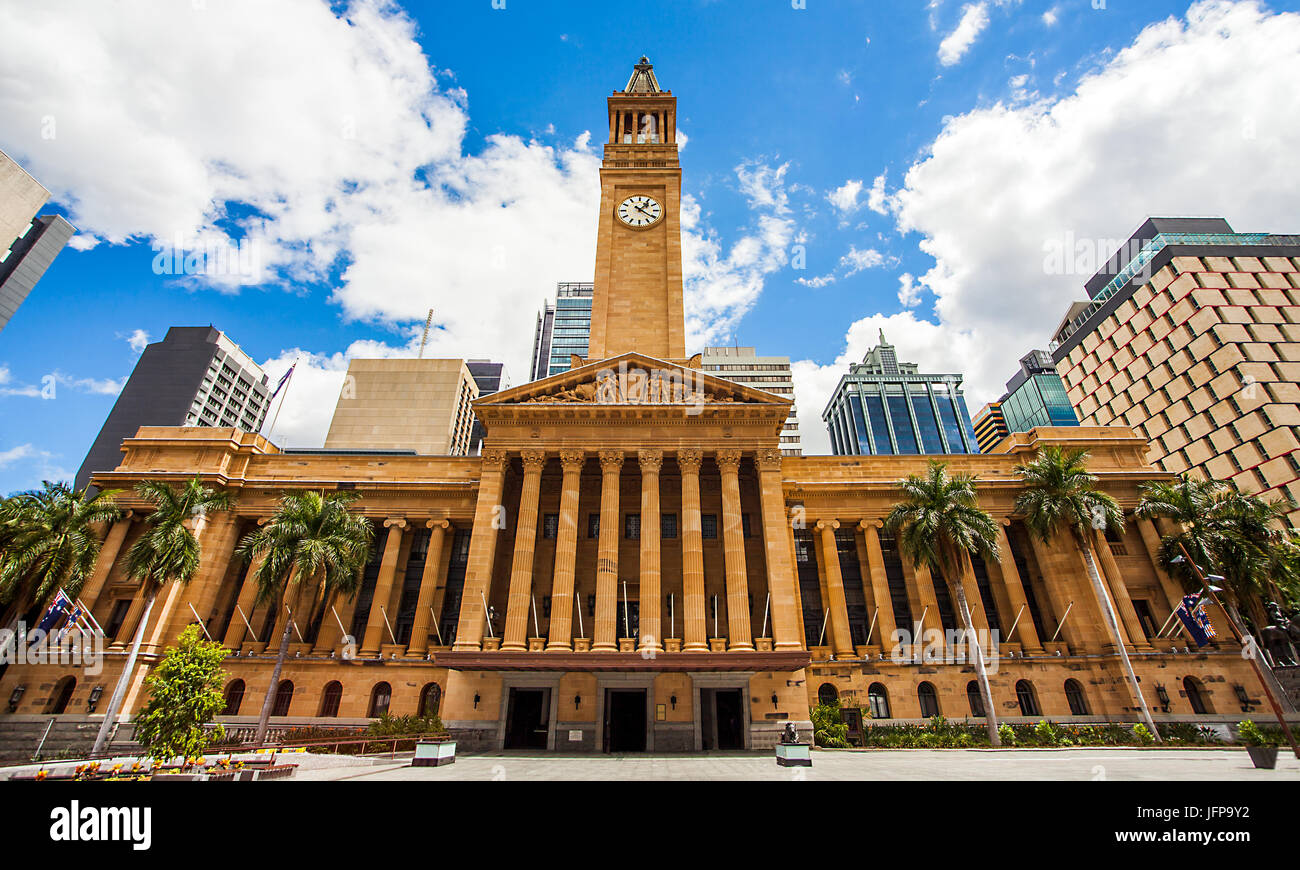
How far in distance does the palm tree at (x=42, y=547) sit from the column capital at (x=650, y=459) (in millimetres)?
32520

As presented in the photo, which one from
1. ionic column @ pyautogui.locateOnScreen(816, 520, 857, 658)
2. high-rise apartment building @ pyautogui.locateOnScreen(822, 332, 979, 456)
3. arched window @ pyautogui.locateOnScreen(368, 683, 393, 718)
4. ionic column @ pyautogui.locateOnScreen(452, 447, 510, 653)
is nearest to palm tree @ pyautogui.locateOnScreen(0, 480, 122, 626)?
arched window @ pyautogui.locateOnScreen(368, 683, 393, 718)

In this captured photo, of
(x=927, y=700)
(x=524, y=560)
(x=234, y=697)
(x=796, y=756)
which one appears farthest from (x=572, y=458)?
(x=927, y=700)

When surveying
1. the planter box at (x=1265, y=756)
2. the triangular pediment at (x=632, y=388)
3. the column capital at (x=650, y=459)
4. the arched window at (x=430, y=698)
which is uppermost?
the triangular pediment at (x=632, y=388)

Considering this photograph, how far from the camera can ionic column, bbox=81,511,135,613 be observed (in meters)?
37.5

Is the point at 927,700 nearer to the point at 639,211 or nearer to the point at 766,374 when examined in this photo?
the point at 639,211

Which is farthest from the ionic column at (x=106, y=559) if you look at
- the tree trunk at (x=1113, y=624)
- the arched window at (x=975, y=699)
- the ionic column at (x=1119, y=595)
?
the ionic column at (x=1119, y=595)

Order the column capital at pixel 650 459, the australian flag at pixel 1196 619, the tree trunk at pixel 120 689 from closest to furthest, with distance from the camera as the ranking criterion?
1. the australian flag at pixel 1196 619
2. the tree trunk at pixel 120 689
3. the column capital at pixel 650 459

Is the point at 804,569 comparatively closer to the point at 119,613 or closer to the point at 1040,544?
the point at 1040,544

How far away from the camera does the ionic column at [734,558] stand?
3166 cm

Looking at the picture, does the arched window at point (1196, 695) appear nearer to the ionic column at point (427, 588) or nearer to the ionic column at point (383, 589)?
the ionic column at point (427, 588)

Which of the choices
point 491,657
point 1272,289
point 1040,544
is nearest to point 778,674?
point 491,657

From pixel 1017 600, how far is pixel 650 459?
26.0m

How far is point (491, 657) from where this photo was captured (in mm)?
29406

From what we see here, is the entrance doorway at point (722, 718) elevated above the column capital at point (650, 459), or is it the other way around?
the column capital at point (650, 459)
